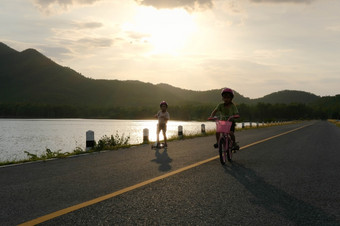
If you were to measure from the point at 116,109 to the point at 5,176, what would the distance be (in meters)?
151

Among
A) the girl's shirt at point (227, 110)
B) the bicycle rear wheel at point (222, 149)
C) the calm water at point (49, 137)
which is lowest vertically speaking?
the calm water at point (49, 137)

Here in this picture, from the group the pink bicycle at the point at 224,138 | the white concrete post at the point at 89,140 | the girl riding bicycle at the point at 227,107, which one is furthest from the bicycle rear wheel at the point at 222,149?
the white concrete post at the point at 89,140

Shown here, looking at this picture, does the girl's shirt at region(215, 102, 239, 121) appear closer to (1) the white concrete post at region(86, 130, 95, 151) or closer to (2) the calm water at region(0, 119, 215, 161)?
(2) the calm water at region(0, 119, 215, 161)

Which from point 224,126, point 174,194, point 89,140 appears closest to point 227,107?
point 224,126

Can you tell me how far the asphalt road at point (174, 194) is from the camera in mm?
3768

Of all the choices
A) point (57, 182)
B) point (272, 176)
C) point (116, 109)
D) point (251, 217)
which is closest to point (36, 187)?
point (57, 182)

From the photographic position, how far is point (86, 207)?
4156 mm

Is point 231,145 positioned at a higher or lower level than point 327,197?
higher

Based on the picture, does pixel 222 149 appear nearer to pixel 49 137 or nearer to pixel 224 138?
pixel 224 138

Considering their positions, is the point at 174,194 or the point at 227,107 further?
the point at 227,107

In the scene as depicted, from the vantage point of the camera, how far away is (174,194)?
4.92 metres

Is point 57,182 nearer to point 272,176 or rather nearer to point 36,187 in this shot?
point 36,187

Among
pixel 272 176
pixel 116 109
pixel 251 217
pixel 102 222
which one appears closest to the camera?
pixel 102 222

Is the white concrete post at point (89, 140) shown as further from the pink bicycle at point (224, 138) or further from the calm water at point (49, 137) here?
the pink bicycle at point (224, 138)
